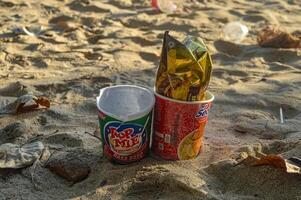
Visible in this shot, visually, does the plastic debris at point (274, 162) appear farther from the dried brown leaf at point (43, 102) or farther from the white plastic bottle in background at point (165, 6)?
the white plastic bottle in background at point (165, 6)

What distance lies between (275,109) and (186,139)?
0.88 m

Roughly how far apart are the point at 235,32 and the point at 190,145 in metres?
2.32

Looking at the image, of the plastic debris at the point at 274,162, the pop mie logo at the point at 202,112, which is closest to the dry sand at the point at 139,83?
the plastic debris at the point at 274,162

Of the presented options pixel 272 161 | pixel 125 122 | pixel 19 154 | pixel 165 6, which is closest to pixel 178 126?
pixel 125 122

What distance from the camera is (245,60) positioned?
3.24 meters

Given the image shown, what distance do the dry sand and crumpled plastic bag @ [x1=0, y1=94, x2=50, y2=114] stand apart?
60mm

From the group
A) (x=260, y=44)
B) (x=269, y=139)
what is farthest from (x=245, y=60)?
(x=269, y=139)

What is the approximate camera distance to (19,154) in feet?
5.79

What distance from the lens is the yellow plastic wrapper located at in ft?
5.22

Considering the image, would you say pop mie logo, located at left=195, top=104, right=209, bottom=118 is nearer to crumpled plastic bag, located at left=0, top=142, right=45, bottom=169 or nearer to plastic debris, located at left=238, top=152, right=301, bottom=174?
plastic debris, located at left=238, top=152, right=301, bottom=174

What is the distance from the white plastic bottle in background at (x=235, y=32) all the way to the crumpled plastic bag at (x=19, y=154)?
2.31 m

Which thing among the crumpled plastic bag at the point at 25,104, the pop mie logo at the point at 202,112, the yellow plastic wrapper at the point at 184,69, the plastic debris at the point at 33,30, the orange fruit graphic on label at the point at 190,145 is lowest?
the crumpled plastic bag at the point at 25,104

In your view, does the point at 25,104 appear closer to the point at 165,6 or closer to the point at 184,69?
the point at 184,69

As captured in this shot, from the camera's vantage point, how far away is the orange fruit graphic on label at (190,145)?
1.71 m
